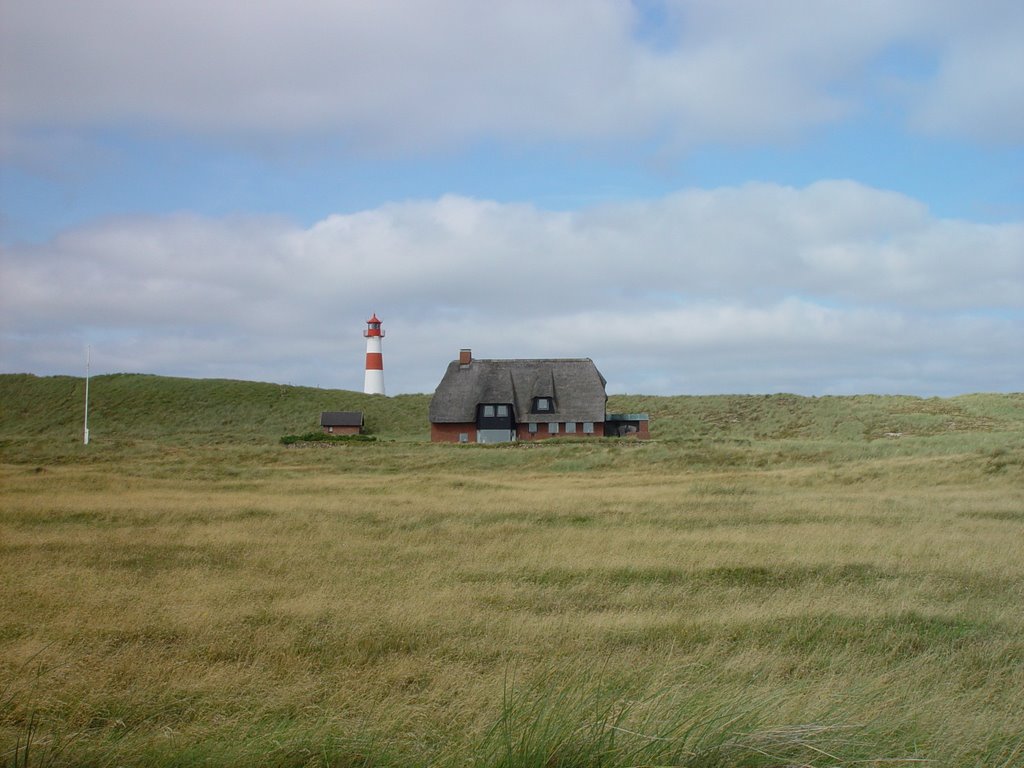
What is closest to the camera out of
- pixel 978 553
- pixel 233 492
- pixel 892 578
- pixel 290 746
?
pixel 290 746

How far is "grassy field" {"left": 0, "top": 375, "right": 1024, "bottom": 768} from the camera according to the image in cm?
546

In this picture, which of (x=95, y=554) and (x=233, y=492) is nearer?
(x=95, y=554)

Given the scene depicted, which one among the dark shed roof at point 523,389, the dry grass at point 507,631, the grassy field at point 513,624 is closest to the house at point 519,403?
the dark shed roof at point 523,389

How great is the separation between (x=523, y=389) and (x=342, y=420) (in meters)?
14.9

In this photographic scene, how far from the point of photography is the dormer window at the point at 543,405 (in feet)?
203

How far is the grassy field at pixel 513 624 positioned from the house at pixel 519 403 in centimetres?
3477

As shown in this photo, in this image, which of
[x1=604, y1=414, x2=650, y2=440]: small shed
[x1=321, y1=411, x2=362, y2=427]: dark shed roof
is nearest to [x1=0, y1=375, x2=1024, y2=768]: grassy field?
[x1=604, y1=414, x2=650, y2=440]: small shed

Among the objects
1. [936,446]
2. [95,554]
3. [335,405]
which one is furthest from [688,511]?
[335,405]

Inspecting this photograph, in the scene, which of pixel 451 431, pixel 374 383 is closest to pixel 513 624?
pixel 451 431

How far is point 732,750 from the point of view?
16.2 ft

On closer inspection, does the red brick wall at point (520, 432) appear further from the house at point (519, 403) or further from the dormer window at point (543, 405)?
the dormer window at point (543, 405)

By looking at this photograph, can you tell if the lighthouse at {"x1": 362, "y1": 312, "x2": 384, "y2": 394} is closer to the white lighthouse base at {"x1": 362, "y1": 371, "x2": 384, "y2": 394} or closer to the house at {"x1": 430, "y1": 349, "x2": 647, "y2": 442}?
the white lighthouse base at {"x1": 362, "y1": 371, "x2": 384, "y2": 394}

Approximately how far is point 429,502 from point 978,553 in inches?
471

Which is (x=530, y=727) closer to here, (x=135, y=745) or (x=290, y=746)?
(x=290, y=746)
